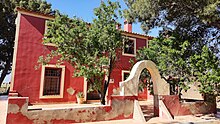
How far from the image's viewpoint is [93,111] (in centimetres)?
855

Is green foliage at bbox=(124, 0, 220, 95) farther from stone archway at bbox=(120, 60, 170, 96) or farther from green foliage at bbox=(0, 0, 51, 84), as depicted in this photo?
green foliage at bbox=(0, 0, 51, 84)

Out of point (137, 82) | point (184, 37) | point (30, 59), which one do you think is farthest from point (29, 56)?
point (184, 37)

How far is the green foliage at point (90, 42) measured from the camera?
9883 millimetres

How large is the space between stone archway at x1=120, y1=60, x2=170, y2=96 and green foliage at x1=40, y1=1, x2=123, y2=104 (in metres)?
1.53

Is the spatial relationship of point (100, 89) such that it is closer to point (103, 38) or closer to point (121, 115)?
point (121, 115)

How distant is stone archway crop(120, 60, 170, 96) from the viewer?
9422mm

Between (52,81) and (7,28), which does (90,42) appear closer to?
(52,81)

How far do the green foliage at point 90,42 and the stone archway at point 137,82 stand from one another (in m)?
1.53

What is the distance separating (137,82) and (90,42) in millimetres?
3458

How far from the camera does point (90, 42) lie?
10.1 m

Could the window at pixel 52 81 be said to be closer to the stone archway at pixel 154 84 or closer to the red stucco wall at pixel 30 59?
the red stucco wall at pixel 30 59

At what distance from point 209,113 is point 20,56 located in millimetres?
13782

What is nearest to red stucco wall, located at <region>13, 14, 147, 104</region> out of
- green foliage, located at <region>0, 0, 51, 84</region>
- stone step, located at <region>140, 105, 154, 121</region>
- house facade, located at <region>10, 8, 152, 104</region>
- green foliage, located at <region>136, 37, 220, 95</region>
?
house facade, located at <region>10, 8, 152, 104</region>

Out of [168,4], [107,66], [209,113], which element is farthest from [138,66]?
[209,113]
